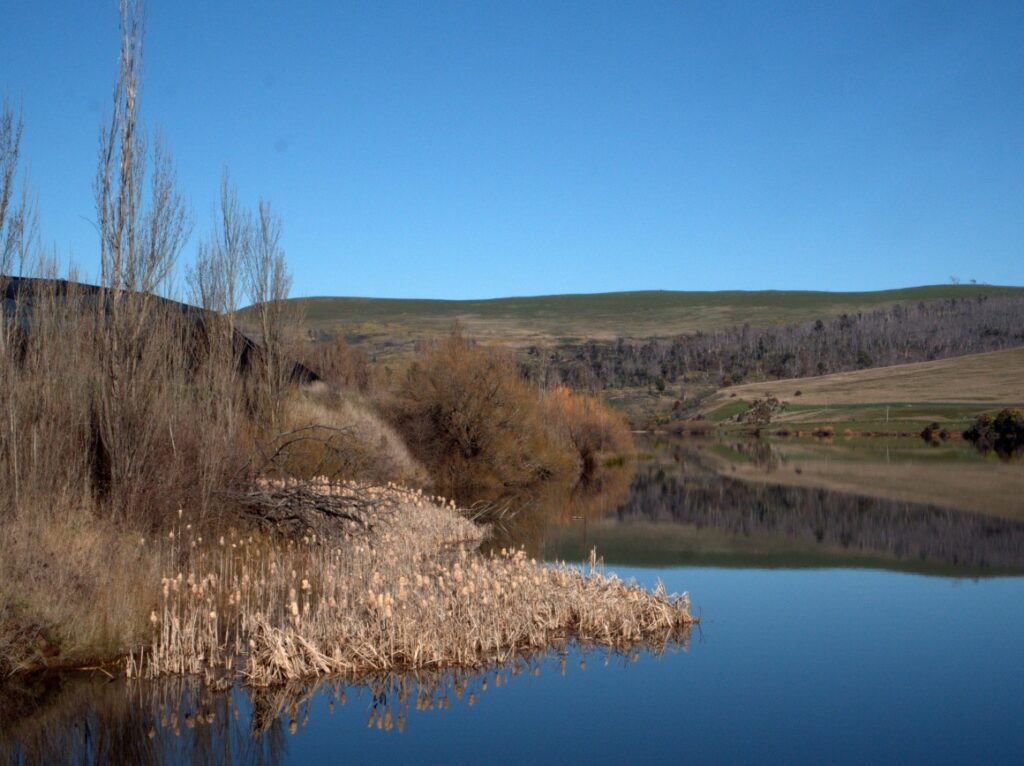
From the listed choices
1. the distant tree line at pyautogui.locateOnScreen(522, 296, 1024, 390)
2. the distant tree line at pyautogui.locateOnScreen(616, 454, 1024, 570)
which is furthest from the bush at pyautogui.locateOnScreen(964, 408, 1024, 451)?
the distant tree line at pyautogui.locateOnScreen(522, 296, 1024, 390)

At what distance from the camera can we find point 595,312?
158 meters

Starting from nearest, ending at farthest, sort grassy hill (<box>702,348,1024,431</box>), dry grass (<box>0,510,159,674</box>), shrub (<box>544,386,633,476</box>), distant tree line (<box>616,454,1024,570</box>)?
dry grass (<box>0,510,159,674</box>) → distant tree line (<box>616,454,1024,570</box>) → shrub (<box>544,386,633,476</box>) → grassy hill (<box>702,348,1024,431</box>)

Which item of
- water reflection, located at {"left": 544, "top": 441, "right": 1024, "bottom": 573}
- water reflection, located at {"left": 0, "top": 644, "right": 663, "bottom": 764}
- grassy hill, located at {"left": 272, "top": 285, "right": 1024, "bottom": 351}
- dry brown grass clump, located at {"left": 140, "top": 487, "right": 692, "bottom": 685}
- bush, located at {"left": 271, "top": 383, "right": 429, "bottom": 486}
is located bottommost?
water reflection, located at {"left": 544, "top": 441, "right": 1024, "bottom": 573}

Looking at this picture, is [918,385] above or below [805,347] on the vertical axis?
below

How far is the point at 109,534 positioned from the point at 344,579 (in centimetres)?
294

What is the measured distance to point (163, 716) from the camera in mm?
10148

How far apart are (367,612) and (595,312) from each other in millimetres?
147374

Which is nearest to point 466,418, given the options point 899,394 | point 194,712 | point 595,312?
point 194,712

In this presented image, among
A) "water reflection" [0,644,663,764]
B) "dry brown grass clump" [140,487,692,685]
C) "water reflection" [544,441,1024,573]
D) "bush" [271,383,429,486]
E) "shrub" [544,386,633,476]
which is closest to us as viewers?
"water reflection" [0,644,663,764]

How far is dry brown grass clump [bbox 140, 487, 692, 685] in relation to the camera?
11.3 meters

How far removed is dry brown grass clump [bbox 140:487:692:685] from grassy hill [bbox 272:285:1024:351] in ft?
347

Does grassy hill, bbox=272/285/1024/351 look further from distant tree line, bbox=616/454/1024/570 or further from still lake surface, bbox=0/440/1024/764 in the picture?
still lake surface, bbox=0/440/1024/764

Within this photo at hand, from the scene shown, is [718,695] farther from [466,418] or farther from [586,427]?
[586,427]

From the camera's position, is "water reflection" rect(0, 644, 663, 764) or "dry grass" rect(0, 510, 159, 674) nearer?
"water reflection" rect(0, 644, 663, 764)
